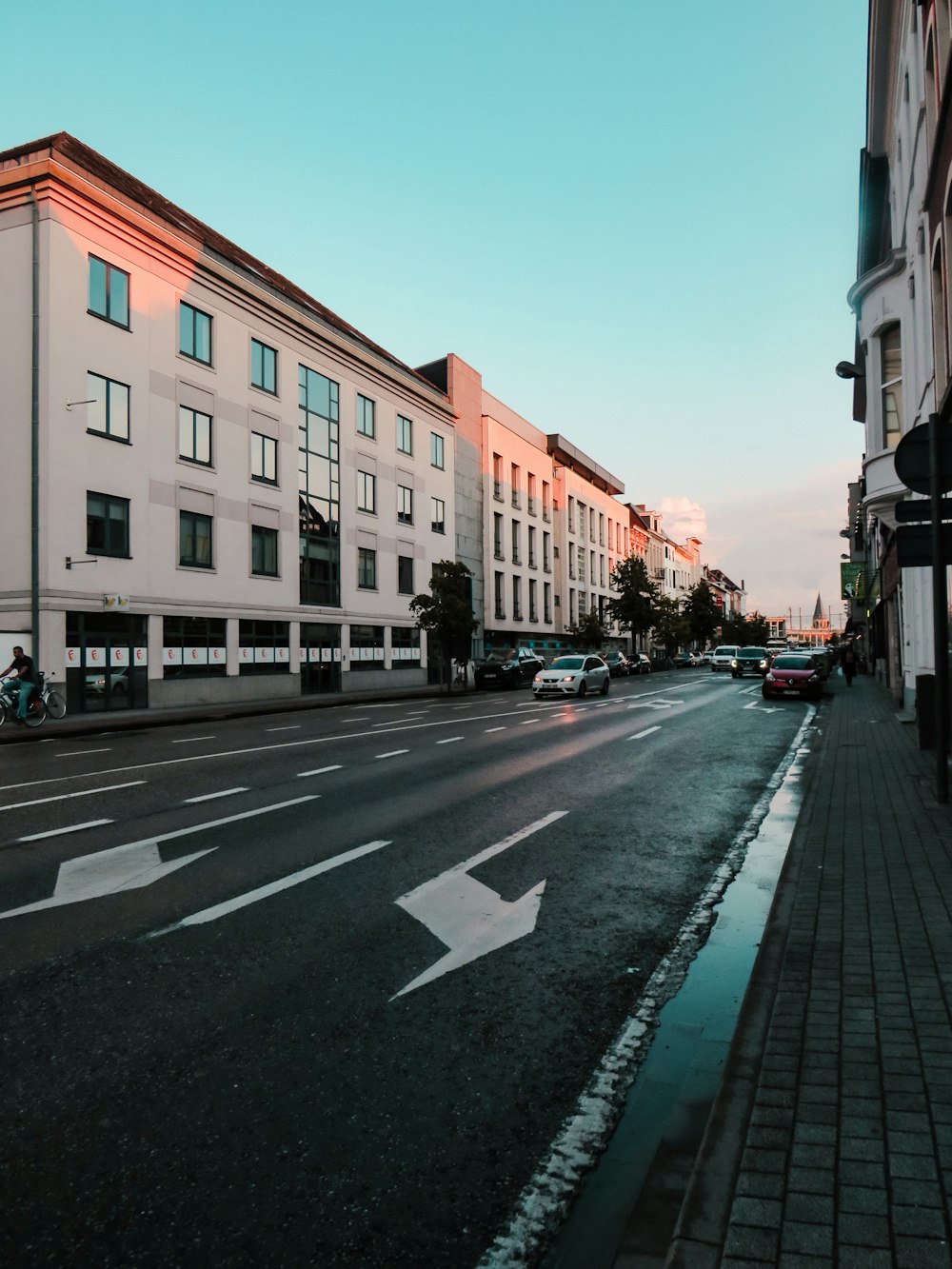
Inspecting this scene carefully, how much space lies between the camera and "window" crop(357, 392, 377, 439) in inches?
1452

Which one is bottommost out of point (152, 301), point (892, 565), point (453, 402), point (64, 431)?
point (892, 565)

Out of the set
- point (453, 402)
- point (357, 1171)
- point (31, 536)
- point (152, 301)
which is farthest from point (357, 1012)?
point (453, 402)

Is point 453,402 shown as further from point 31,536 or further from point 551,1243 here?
point 551,1243

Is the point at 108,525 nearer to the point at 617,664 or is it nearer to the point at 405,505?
the point at 405,505

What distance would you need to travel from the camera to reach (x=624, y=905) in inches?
228

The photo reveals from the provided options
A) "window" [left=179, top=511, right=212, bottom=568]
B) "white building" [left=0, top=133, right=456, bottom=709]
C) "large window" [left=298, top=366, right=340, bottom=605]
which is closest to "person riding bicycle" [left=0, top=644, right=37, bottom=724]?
"white building" [left=0, top=133, right=456, bottom=709]

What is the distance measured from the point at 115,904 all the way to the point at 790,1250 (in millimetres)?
4573

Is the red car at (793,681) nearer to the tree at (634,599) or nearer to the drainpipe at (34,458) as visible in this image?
the drainpipe at (34,458)

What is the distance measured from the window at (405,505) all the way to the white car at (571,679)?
11954 millimetres

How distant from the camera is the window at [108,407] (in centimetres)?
2317

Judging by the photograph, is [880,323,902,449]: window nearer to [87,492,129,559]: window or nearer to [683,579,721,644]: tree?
[87,492,129,559]: window

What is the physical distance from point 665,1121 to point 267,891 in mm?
3470

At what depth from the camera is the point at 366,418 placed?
37.5 metres

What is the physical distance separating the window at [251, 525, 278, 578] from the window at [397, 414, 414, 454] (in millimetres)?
11105
